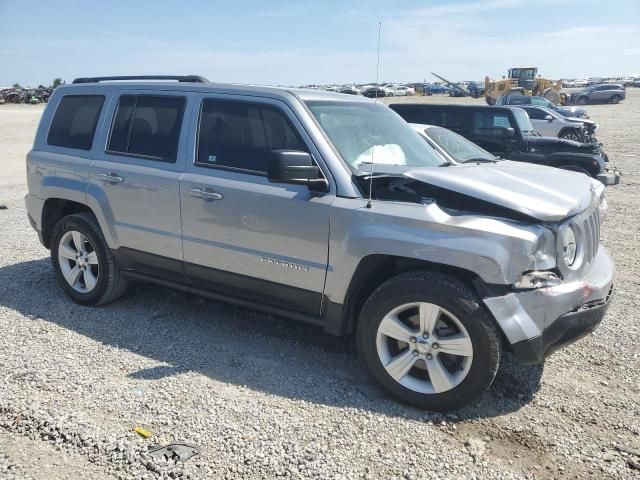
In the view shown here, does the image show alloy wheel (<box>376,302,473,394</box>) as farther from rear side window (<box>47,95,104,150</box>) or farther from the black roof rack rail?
rear side window (<box>47,95,104,150</box>)

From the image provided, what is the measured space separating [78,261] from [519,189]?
Answer: 3.79m

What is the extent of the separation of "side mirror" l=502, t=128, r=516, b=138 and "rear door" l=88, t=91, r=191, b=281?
8.34m

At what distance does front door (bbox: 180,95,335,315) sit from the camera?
11.7 ft

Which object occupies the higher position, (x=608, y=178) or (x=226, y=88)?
(x=226, y=88)

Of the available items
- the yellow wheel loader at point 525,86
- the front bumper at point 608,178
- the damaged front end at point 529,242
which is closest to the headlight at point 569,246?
the damaged front end at point 529,242

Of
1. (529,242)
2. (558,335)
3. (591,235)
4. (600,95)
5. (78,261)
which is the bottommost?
(78,261)

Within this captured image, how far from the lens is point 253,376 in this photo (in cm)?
362

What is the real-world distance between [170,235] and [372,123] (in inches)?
71.0

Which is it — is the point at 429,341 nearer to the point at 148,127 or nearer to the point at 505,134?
the point at 148,127

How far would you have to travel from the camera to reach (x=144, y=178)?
13.8 ft

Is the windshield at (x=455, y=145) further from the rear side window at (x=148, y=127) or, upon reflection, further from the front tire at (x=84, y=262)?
the front tire at (x=84, y=262)

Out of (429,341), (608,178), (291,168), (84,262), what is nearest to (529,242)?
(429,341)

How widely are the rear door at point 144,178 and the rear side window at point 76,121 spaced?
8.6 inches

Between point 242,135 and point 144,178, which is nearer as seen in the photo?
point 242,135
